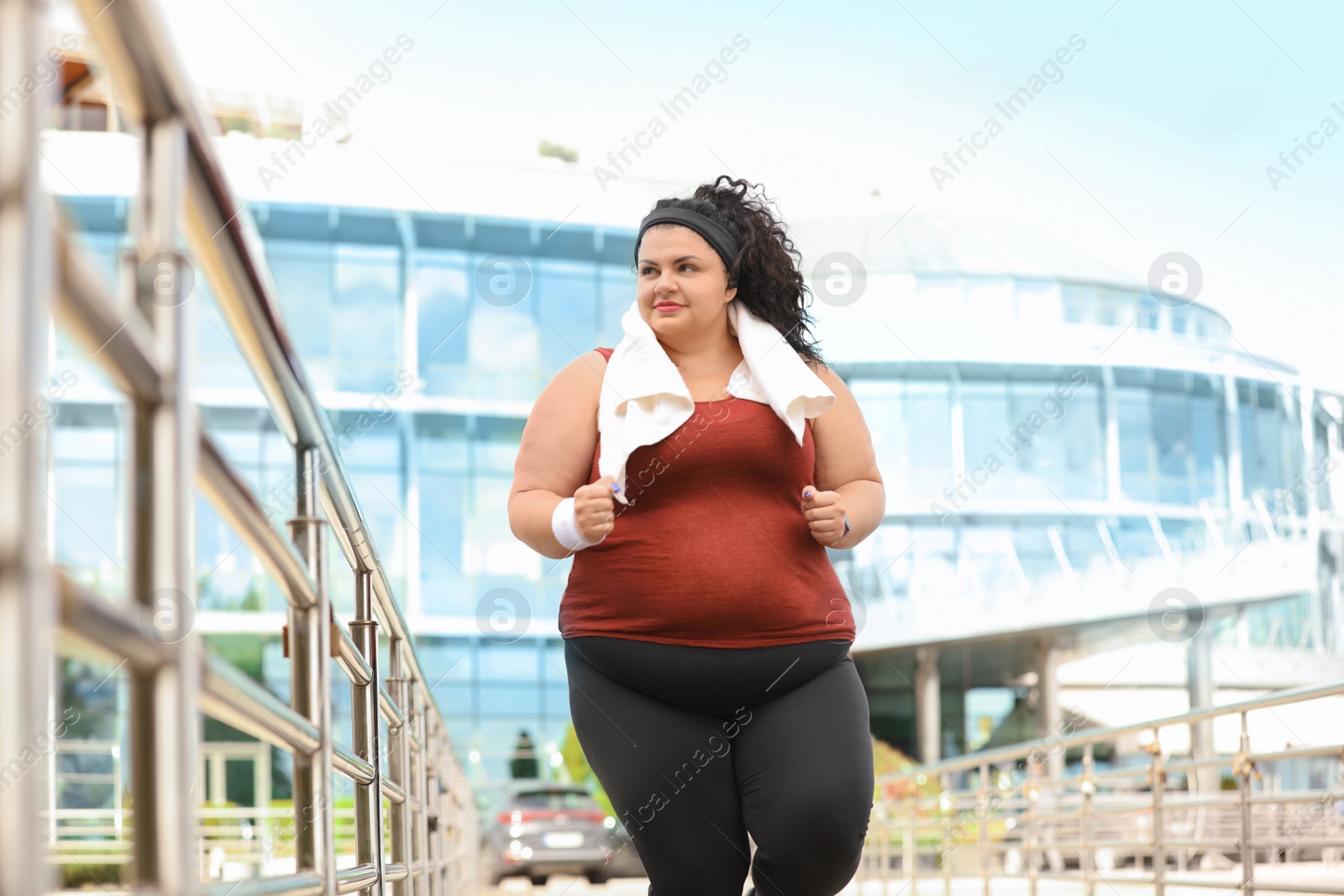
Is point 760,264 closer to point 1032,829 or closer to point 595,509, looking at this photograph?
point 595,509

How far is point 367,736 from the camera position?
8.18 ft

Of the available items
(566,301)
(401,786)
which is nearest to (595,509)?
(401,786)

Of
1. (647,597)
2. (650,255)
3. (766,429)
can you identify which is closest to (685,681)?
(647,597)

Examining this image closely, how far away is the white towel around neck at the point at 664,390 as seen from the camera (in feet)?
8.04

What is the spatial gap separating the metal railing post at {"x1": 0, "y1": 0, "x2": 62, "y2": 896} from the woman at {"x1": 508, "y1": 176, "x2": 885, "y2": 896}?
1621 mm

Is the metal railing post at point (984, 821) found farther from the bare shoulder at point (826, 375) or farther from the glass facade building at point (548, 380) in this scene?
the glass facade building at point (548, 380)

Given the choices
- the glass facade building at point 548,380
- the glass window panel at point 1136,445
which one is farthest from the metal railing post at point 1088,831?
the glass window panel at point 1136,445

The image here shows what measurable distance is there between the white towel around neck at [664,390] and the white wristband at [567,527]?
89 millimetres

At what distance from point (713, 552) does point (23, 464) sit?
1.83 metres

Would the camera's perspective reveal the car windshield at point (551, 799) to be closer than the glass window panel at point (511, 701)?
Yes

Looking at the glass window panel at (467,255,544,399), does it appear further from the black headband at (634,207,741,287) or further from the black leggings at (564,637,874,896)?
the black leggings at (564,637,874,896)

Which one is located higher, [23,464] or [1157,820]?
[23,464]

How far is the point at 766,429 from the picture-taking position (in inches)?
A: 98.7

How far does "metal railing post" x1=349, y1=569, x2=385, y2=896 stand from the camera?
2.41 meters
